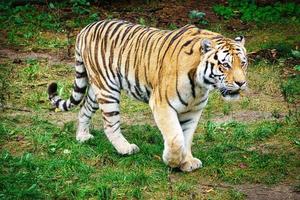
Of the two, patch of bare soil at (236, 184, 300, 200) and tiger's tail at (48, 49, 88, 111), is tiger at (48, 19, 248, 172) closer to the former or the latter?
tiger's tail at (48, 49, 88, 111)

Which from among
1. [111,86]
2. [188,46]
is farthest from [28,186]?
[188,46]

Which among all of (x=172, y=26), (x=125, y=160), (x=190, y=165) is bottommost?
(x=172, y=26)

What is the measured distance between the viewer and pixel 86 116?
6430 millimetres

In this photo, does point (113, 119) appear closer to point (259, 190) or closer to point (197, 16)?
point (259, 190)

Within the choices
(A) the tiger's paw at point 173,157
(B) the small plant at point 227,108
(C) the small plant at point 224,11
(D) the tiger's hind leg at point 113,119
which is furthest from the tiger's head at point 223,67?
(C) the small plant at point 224,11

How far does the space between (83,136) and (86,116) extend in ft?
0.70

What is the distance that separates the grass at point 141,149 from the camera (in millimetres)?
5227

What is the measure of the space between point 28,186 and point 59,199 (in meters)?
0.31

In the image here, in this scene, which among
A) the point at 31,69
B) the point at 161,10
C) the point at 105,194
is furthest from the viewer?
the point at 161,10

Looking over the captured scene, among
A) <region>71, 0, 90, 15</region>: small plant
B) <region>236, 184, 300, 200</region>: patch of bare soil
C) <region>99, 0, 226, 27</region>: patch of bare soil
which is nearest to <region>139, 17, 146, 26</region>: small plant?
<region>99, 0, 226, 27</region>: patch of bare soil

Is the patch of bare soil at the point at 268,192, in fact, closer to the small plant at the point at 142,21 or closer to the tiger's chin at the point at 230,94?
the tiger's chin at the point at 230,94

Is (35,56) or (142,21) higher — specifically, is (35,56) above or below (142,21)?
below

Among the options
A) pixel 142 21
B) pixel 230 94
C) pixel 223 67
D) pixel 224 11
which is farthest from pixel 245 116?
pixel 224 11

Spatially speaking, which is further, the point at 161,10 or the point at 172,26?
the point at 161,10
